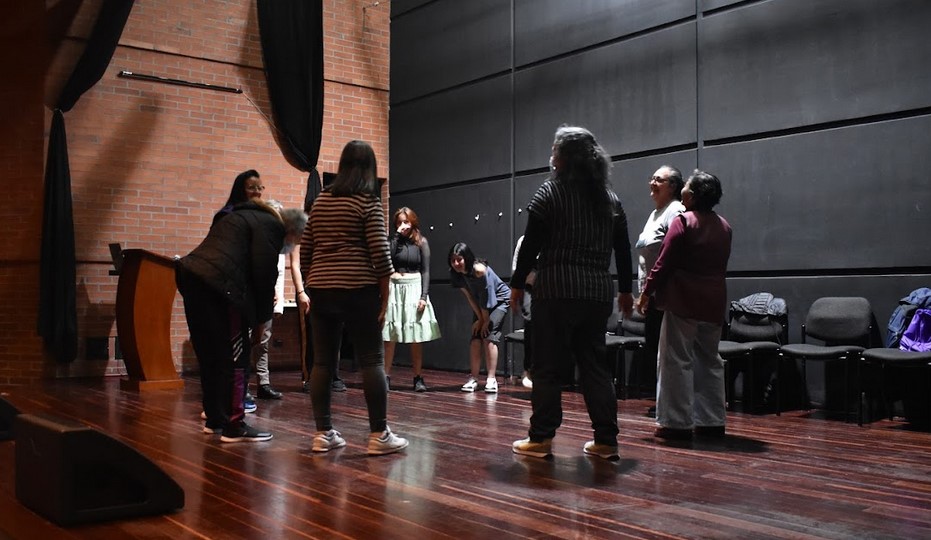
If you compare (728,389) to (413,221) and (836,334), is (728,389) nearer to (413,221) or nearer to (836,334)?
(836,334)

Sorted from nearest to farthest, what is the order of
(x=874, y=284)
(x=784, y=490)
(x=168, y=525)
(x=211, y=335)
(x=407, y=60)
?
(x=168, y=525)
(x=784, y=490)
(x=211, y=335)
(x=874, y=284)
(x=407, y=60)

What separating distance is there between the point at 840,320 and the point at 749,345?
1.71 feet

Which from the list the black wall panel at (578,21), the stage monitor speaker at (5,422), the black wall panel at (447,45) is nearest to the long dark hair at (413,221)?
the black wall panel at (578,21)

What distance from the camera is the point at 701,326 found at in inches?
167

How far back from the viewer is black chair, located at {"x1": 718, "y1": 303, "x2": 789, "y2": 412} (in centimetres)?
514

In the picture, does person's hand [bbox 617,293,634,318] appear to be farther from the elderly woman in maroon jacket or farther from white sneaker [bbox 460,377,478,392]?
white sneaker [bbox 460,377,478,392]

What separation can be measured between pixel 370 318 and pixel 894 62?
341 cm

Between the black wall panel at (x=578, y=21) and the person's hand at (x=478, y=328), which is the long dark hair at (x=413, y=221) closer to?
the person's hand at (x=478, y=328)

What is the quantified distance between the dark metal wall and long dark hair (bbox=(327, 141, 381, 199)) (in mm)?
2959

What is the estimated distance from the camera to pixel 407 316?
627 centimetres

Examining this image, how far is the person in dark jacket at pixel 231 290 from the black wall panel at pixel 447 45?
13.7 feet

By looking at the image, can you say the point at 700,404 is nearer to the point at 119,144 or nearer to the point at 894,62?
the point at 894,62

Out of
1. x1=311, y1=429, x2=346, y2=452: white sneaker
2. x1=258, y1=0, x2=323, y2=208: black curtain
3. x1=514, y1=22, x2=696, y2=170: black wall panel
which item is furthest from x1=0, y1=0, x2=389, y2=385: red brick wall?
x1=311, y1=429, x2=346, y2=452: white sneaker

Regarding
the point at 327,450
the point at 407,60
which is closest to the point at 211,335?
the point at 327,450
